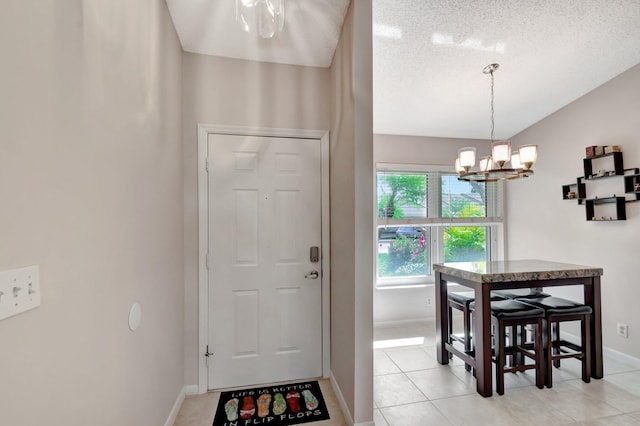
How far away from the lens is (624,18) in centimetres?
219

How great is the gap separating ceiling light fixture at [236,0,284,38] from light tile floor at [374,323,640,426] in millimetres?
2480

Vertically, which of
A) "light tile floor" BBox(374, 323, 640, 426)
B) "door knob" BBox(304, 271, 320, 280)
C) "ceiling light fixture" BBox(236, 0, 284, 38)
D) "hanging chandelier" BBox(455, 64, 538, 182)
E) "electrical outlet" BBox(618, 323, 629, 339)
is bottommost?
"light tile floor" BBox(374, 323, 640, 426)

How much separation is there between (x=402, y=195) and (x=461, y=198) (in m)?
0.92

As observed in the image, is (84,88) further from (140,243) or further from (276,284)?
(276,284)

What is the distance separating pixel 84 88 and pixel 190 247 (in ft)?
4.72

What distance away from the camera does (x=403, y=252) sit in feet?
12.8

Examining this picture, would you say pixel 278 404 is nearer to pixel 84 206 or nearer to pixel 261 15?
pixel 84 206

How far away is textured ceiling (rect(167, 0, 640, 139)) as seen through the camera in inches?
79.9

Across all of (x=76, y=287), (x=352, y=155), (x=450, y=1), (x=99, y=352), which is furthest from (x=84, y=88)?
(x=450, y=1)

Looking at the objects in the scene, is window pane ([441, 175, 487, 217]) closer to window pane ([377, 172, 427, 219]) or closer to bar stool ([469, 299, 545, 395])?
window pane ([377, 172, 427, 219])

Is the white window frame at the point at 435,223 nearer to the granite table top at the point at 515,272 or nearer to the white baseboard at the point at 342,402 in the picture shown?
the granite table top at the point at 515,272

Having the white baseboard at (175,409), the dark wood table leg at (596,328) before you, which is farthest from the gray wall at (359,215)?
the dark wood table leg at (596,328)

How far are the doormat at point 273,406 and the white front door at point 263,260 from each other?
4.0 inches

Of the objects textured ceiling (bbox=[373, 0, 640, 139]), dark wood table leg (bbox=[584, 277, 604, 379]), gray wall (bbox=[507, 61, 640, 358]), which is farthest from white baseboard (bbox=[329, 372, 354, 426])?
gray wall (bbox=[507, 61, 640, 358])
